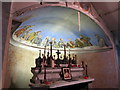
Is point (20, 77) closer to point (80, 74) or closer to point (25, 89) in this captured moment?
point (25, 89)

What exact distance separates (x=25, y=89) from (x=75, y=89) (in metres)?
2.77

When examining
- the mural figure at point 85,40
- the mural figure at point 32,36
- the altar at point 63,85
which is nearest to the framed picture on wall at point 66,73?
the altar at point 63,85

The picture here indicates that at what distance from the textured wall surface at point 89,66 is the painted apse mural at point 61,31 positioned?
600 mm

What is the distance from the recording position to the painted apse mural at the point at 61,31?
4618mm

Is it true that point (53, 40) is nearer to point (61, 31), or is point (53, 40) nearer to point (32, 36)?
Answer: point (61, 31)

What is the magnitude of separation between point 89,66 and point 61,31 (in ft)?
10.2

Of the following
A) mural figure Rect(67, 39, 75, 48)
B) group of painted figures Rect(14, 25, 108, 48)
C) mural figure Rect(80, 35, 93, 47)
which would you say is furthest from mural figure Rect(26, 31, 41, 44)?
mural figure Rect(80, 35, 93, 47)

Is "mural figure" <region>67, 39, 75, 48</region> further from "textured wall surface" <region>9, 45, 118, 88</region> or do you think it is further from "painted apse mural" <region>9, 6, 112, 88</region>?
"textured wall surface" <region>9, 45, 118, 88</region>

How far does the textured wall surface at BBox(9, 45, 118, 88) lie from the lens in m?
5.28

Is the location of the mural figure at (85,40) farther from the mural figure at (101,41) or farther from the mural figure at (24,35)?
the mural figure at (24,35)

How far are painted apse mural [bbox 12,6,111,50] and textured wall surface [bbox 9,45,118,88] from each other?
60cm

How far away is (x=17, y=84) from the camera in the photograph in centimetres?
542

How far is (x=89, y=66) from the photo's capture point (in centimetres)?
733

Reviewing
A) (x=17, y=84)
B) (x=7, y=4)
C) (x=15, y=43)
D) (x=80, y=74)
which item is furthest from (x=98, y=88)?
(x=7, y=4)
